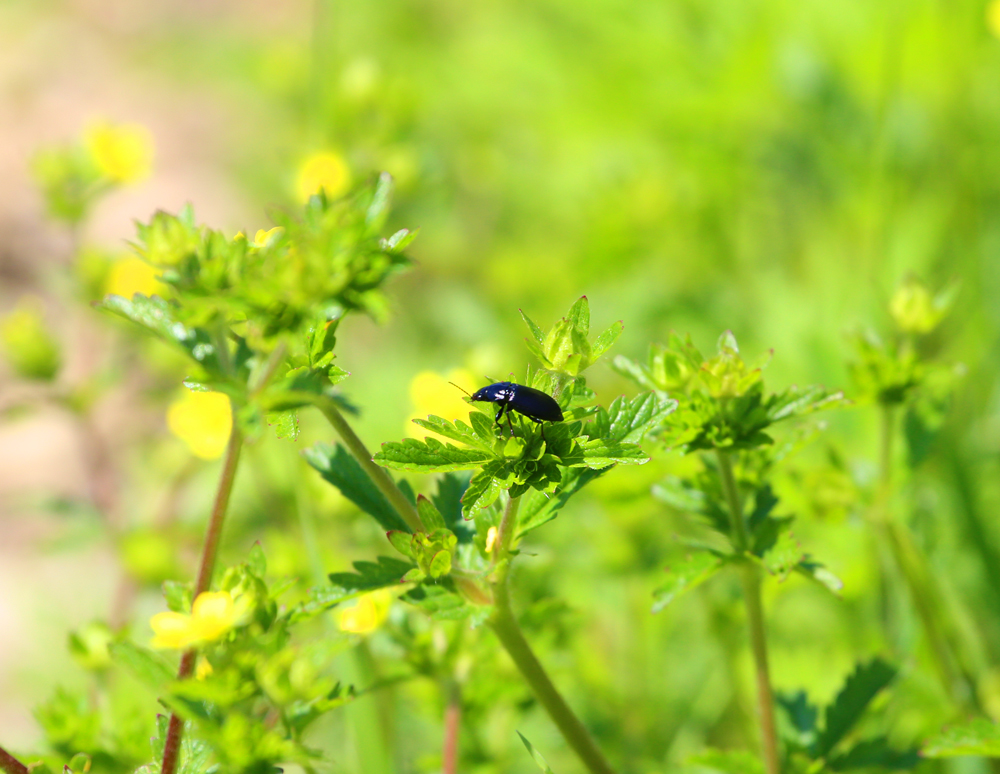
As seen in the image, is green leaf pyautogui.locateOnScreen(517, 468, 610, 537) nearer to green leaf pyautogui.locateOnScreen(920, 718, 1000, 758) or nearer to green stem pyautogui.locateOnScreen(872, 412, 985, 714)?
green leaf pyautogui.locateOnScreen(920, 718, 1000, 758)

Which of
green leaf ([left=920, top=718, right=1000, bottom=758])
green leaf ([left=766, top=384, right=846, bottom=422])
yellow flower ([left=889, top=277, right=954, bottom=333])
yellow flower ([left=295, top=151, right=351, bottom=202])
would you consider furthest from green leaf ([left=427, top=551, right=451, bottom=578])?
yellow flower ([left=295, top=151, right=351, bottom=202])

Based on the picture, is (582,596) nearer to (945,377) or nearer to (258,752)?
(945,377)

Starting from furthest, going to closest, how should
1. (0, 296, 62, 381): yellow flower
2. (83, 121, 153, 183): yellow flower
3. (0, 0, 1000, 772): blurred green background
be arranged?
(83, 121, 153, 183): yellow flower
(0, 296, 62, 381): yellow flower
(0, 0, 1000, 772): blurred green background

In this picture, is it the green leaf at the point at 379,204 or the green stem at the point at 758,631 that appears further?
the green stem at the point at 758,631

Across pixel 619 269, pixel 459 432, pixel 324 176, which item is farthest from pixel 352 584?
→ pixel 619 269

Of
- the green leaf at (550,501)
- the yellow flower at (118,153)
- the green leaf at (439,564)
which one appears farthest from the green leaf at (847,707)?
the yellow flower at (118,153)

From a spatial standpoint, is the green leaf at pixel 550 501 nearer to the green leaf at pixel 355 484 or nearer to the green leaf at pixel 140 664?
the green leaf at pixel 355 484

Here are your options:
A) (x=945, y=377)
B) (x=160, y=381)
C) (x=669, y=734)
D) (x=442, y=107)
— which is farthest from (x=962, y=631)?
(x=442, y=107)
